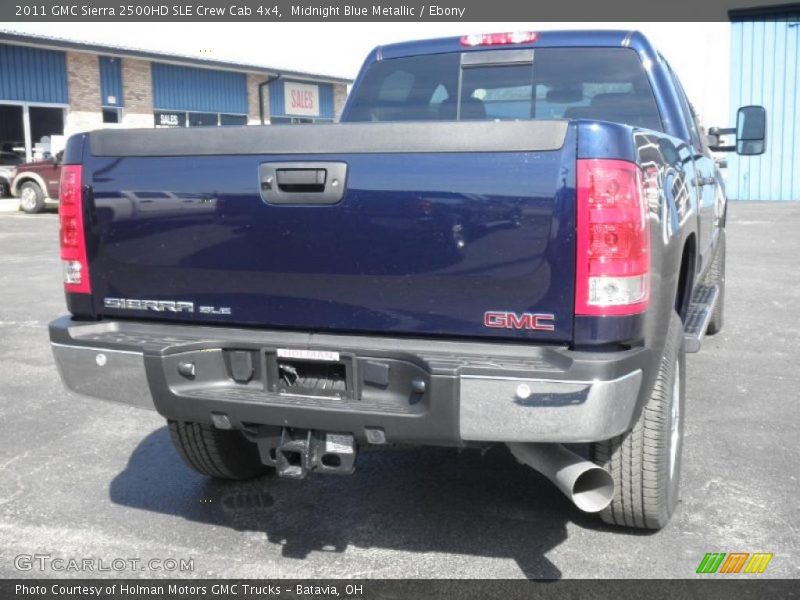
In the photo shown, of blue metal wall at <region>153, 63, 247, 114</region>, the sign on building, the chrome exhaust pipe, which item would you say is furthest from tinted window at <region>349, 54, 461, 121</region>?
the sign on building

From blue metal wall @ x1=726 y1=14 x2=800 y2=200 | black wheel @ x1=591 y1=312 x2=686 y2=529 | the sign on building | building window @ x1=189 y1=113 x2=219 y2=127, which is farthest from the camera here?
the sign on building

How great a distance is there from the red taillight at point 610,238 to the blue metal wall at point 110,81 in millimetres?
28042

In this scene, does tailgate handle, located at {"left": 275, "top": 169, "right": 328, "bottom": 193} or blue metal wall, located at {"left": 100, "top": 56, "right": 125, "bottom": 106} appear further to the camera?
blue metal wall, located at {"left": 100, "top": 56, "right": 125, "bottom": 106}

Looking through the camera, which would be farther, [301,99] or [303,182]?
[301,99]

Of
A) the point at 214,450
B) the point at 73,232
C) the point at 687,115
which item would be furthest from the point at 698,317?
the point at 73,232

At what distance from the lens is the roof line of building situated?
24594mm

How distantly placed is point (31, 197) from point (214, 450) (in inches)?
780

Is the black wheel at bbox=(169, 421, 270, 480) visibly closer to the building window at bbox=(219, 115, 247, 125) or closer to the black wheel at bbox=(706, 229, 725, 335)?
the black wheel at bbox=(706, 229, 725, 335)

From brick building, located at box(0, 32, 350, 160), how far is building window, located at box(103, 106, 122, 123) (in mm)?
33

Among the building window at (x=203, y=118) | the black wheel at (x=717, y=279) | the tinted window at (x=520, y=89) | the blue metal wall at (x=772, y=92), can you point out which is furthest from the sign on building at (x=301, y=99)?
the tinted window at (x=520, y=89)

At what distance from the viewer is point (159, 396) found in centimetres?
303

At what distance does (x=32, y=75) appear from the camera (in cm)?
2583

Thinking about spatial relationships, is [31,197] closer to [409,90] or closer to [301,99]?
[301,99]

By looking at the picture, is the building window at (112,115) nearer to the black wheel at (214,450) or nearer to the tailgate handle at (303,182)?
the black wheel at (214,450)
